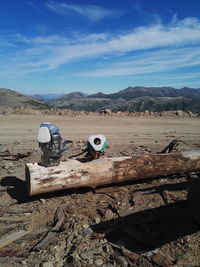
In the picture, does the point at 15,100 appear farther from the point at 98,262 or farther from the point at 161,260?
the point at 161,260

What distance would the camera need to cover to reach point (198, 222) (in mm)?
3264

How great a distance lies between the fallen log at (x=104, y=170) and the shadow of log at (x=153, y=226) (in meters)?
0.98

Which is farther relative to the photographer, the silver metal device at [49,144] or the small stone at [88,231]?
the silver metal device at [49,144]

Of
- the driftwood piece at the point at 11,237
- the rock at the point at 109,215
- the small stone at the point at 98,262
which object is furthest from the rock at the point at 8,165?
the small stone at the point at 98,262

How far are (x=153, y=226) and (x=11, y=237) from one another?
2078 mm

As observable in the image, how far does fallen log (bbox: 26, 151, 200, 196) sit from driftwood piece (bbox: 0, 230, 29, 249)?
771 mm

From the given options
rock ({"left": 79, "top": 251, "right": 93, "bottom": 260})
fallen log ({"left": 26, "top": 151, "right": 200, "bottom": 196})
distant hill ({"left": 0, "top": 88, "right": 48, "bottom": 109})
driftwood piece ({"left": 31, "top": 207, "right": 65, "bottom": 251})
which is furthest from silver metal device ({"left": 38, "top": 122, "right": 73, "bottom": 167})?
distant hill ({"left": 0, "top": 88, "right": 48, "bottom": 109})

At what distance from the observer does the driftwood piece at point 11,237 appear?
3.19 metres

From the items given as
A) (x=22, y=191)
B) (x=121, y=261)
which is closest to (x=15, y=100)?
(x=22, y=191)

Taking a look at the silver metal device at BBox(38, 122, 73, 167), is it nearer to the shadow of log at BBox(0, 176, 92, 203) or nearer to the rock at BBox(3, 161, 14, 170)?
the shadow of log at BBox(0, 176, 92, 203)

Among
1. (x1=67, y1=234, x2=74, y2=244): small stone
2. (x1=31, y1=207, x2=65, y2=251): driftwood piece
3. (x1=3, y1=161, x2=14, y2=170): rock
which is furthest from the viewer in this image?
(x1=3, y1=161, x2=14, y2=170): rock

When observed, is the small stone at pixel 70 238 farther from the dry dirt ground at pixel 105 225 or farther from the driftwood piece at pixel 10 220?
the driftwood piece at pixel 10 220

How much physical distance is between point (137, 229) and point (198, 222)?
862 millimetres

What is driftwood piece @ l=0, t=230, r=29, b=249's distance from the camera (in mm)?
3193
